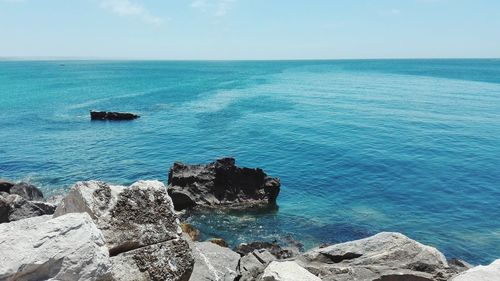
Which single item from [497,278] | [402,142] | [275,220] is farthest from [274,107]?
[497,278]

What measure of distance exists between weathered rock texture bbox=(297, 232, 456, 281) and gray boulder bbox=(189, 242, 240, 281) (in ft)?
8.42

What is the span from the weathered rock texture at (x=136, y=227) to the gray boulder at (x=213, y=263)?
137 centimetres

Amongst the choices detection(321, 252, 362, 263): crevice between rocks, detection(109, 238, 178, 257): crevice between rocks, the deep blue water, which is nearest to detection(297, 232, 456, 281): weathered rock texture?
detection(321, 252, 362, 263): crevice between rocks

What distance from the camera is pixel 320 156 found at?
5228cm

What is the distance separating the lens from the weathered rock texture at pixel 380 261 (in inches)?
571

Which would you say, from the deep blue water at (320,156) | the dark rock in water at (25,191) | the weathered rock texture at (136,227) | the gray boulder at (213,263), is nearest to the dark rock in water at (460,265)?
the deep blue water at (320,156)

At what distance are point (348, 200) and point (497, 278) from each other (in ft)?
98.5

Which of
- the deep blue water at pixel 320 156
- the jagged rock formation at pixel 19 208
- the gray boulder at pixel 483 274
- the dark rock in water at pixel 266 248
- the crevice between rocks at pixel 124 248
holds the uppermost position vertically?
the crevice between rocks at pixel 124 248

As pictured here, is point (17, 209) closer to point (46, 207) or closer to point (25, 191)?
point (46, 207)

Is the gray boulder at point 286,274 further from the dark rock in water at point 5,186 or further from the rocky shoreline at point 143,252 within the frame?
the dark rock in water at point 5,186

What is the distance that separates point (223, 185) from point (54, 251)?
31.7 m

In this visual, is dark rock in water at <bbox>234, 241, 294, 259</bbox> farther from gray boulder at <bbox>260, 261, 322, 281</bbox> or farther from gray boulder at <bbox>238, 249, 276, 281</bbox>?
gray boulder at <bbox>260, 261, 322, 281</bbox>

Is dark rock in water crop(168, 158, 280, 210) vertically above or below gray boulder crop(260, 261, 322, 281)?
below

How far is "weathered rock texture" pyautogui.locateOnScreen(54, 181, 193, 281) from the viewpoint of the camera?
9914 mm
